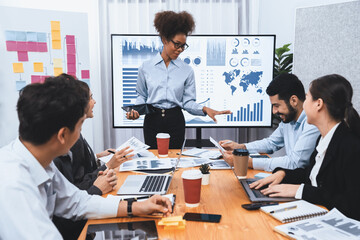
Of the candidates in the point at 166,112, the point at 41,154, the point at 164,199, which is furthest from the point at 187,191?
the point at 166,112

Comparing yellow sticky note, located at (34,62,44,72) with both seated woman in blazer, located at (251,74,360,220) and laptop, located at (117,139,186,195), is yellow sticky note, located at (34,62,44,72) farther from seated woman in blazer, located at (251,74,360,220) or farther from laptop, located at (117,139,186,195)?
seated woman in blazer, located at (251,74,360,220)

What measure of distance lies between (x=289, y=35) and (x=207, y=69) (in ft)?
3.19

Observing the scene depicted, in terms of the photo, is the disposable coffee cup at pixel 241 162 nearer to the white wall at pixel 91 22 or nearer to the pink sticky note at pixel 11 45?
the white wall at pixel 91 22

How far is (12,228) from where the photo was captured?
78 centimetres

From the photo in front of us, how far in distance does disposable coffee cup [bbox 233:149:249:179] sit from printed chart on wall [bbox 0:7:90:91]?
1884 millimetres

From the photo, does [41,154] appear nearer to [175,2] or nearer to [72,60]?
[72,60]

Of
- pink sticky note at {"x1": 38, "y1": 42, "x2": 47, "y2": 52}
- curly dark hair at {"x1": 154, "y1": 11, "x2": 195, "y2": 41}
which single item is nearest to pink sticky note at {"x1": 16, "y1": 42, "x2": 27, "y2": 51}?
pink sticky note at {"x1": 38, "y1": 42, "x2": 47, "y2": 52}

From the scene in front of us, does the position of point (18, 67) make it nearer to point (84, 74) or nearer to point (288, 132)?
point (84, 74)

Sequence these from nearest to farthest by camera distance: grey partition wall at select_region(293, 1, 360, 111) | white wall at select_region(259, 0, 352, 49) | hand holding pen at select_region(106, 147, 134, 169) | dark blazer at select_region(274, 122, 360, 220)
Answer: dark blazer at select_region(274, 122, 360, 220), hand holding pen at select_region(106, 147, 134, 169), grey partition wall at select_region(293, 1, 360, 111), white wall at select_region(259, 0, 352, 49)

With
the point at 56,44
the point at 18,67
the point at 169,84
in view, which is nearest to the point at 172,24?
the point at 169,84

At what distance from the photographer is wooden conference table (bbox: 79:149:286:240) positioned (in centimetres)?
101

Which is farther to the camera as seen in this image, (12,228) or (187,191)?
(187,191)

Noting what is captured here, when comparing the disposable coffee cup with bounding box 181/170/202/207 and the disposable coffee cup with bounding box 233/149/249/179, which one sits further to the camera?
the disposable coffee cup with bounding box 233/149/249/179

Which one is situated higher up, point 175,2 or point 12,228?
point 175,2
